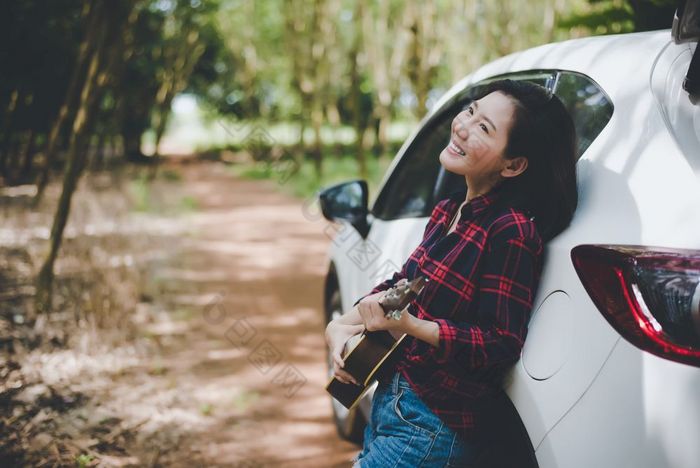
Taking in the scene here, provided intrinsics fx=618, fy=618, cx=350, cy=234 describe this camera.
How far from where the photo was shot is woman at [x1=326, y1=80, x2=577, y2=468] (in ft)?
5.38

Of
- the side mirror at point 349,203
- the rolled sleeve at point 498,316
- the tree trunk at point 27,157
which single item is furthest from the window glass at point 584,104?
the tree trunk at point 27,157

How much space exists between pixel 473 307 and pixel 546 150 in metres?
0.48

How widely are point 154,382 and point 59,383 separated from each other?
688mm

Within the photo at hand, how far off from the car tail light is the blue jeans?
1.96ft

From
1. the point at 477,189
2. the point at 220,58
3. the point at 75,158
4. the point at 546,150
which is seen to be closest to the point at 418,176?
the point at 477,189

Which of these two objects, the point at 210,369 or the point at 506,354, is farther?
the point at 210,369

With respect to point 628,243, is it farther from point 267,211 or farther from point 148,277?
point 267,211

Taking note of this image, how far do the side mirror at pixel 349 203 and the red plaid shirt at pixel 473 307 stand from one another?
1486 millimetres

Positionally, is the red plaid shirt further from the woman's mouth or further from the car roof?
the car roof

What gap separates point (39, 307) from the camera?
5578 millimetres

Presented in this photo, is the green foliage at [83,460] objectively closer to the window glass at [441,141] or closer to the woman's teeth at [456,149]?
the window glass at [441,141]

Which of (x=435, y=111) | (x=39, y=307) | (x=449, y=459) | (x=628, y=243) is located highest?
(x=435, y=111)

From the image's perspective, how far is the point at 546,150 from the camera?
5.63 ft

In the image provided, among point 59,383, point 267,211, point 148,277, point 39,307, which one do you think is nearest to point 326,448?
point 59,383
